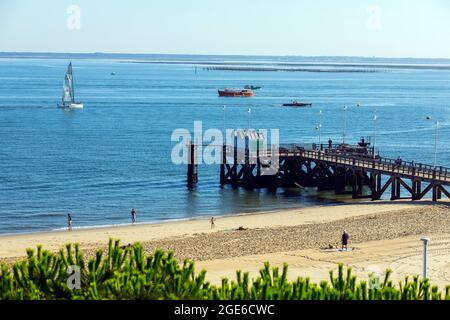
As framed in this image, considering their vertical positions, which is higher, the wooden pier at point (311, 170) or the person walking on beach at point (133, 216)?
the wooden pier at point (311, 170)

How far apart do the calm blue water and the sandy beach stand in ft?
16.7

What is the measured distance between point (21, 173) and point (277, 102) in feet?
283

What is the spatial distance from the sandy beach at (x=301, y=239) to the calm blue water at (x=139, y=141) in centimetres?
508

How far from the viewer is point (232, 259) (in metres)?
32.6

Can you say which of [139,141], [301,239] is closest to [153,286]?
[301,239]

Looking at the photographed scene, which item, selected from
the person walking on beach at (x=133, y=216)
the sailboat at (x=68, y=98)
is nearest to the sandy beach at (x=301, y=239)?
the person walking on beach at (x=133, y=216)

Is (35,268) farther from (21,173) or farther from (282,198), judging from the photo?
(21,173)

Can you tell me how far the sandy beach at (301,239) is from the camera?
1230 inches

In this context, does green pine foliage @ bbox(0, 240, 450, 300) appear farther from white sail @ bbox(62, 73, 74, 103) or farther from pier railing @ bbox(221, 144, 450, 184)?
white sail @ bbox(62, 73, 74, 103)

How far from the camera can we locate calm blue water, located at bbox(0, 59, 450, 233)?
52.2 m

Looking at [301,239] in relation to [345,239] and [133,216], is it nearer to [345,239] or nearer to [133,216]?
[345,239]

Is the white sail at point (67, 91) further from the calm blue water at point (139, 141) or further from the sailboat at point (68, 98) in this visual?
the calm blue water at point (139, 141)

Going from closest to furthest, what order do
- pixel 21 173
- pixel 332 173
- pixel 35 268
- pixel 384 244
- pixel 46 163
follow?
pixel 35 268 < pixel 384 244 < pixel 332 173 < pixel 21 173 < pixel 46 163
